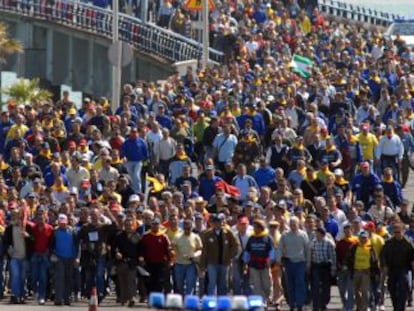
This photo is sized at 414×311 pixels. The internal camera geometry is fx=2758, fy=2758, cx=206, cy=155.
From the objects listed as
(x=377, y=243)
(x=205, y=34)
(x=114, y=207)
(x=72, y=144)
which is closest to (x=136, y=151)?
(x=72, y=144)

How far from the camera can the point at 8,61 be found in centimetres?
7306

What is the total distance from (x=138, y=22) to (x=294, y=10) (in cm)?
638

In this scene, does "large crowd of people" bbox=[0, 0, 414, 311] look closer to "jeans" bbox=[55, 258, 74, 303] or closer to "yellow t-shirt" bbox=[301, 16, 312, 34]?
"jeans" bbox=[55, 258, 74, 303]

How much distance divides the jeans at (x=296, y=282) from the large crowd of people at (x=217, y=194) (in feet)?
0.04

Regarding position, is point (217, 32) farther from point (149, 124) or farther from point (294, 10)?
point (149, 124)

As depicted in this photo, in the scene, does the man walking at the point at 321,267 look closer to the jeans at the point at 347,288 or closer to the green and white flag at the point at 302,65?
the jeans at the point at 347,288

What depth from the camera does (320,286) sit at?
1318 inches

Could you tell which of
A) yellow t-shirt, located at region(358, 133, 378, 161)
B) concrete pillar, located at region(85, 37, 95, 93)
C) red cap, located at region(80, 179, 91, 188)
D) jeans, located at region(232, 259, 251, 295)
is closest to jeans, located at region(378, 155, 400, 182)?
yellow t-shirt, located at region(358, 133, 378, 161)

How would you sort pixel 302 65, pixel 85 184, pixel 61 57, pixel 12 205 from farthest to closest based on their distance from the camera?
1. pixel 61 57
2. pixel 302 65
3. pixel 85 184
4. pixel 12 205

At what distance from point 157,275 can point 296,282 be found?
180cm

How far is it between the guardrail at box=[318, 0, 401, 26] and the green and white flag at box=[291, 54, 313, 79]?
75.2 ft

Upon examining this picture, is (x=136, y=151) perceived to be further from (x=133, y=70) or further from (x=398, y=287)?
(x=133, y=70)

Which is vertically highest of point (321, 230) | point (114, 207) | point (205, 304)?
point (114, 207)

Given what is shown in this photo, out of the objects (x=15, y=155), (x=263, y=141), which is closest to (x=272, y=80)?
(x=263, y=141)
